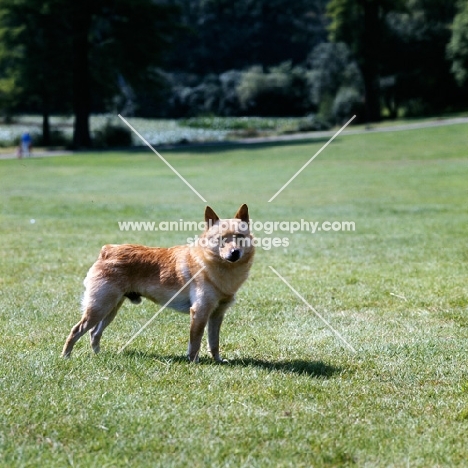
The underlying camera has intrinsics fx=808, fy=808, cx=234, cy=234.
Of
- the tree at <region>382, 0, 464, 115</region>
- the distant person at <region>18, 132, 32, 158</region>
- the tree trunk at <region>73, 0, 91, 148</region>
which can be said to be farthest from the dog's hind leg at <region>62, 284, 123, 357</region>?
the tree at <region>382, 0, 464, 115</region>

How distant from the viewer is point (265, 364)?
6.68 metres

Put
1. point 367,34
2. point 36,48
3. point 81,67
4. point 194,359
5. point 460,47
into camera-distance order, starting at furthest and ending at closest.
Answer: point 367,34 → point 460,47 → point 36,48 → point 81,67 → point 194,359

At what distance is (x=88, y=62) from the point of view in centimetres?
4984

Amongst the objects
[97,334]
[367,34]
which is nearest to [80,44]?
[367,34]

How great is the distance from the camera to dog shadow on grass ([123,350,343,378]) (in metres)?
6.39

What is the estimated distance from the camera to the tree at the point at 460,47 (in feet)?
177

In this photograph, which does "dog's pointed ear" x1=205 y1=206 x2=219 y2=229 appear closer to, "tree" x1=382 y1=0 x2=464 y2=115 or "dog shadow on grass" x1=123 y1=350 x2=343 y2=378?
"dog shadow on grass" x1=123 y1=350 x2=343 y2=378

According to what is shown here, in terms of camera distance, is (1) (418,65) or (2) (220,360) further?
(1) (418,65)

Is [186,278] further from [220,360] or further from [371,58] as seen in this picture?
[371,58]

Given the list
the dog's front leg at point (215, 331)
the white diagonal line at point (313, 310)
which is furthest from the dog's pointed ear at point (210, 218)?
the white diagonal line at point (313, 310)

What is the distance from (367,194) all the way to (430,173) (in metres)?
7.87

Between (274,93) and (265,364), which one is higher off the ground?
(274,93)

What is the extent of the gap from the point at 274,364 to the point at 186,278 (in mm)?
1024

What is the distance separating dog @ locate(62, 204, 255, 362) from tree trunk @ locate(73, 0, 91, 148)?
139 feet
